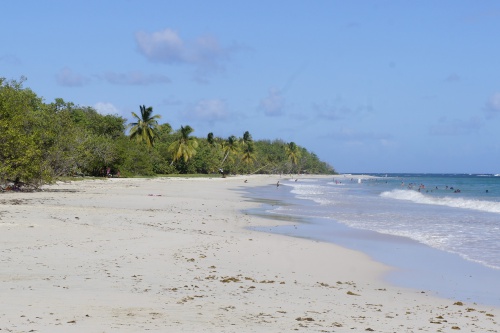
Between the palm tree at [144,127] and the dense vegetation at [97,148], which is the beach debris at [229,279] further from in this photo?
the palm tree at [144,127]

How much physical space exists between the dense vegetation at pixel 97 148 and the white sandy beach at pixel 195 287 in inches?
615

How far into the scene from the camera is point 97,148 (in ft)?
186

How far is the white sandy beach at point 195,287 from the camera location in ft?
22.9

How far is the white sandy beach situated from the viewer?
22.9ft

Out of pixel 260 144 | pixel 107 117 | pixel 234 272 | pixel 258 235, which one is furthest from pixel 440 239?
pixel 260 144

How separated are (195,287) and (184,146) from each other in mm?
84685

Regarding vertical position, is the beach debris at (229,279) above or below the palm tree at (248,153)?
below

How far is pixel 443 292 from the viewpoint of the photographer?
10.2 m

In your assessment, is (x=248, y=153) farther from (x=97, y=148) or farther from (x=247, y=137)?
(x=97, y=148)

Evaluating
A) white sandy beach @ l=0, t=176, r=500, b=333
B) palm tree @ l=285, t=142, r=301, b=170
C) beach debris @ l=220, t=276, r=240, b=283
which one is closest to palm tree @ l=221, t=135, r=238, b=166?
palm tree @ l=285, t=142, r=301, b=170

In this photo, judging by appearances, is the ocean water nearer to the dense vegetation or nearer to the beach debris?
the beach debris

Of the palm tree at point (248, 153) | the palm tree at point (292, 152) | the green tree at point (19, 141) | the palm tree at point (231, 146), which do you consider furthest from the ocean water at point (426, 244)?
the palm tree at point (292, 152)

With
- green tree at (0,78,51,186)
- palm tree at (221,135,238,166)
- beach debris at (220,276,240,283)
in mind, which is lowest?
beach debris at (220,276,240,283)

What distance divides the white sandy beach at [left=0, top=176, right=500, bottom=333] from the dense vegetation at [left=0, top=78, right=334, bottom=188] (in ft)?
51.3
